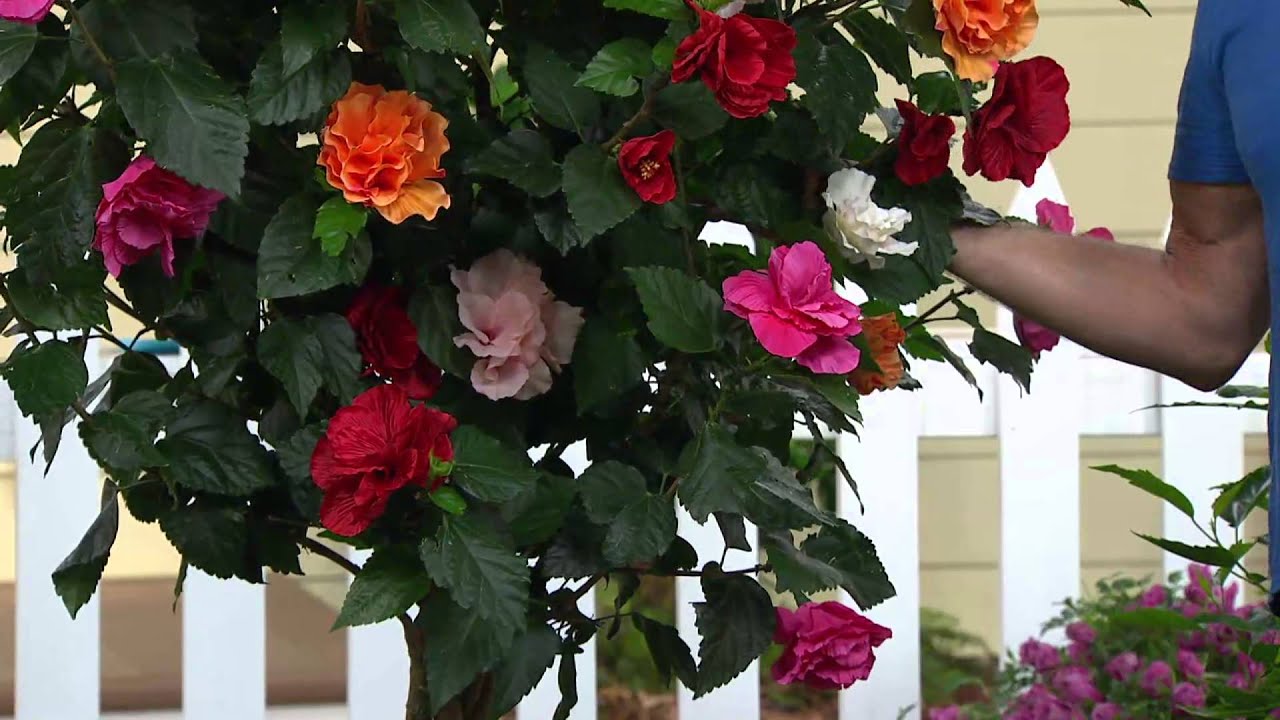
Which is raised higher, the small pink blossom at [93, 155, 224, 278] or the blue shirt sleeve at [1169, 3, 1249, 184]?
the blue shirt sleeve at [1169, 3, 1249, 184]

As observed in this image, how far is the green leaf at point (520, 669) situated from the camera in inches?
38.8

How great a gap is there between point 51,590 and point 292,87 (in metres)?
1.65

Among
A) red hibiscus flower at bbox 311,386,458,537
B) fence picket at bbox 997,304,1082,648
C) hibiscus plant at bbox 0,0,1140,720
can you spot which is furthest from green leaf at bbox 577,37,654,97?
fence picket at bbox 997,304,1082,648

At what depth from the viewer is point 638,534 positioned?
90 centimetres

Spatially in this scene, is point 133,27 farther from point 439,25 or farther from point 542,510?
point 542,510

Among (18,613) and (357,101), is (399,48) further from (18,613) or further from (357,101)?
(18,613)

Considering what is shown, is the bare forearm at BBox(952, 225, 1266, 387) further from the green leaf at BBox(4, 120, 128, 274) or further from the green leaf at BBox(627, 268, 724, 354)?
the green leaf at BBox(4, 120, 128, 274)

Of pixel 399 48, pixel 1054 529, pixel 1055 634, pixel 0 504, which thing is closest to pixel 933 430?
pixel 1054 529

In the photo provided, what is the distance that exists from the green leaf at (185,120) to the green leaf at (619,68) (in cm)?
20

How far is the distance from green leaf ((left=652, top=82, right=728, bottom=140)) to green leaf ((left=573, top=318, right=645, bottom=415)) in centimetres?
15

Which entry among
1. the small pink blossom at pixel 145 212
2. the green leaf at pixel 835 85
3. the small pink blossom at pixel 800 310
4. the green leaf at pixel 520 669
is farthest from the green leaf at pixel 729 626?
the small pink blossom at pixel 145 212

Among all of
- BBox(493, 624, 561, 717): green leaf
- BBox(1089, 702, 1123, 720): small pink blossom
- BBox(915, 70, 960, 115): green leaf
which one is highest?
BBox(915, 70, 960, 115): green leaf

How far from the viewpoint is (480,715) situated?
110cm

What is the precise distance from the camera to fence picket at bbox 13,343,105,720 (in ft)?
7.31
